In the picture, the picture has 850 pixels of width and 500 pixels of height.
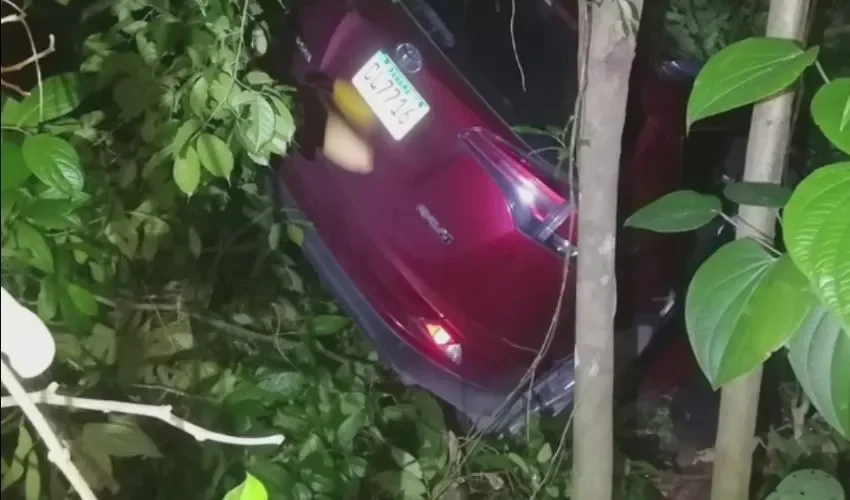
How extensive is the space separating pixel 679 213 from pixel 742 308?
8.0 inches

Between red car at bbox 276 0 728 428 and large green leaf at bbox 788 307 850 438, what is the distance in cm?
55

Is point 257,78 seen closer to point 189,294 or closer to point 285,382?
point 189,294

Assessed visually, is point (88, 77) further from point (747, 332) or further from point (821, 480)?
point (821, 480)

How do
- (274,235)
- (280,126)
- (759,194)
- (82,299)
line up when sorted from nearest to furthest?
(82,299)
(759,194)
(280,126)
(274,235)

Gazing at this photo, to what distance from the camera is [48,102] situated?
641mm

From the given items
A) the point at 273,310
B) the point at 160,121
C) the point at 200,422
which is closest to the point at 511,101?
the point at 273,310

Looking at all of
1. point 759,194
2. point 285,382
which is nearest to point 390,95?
point 285,382

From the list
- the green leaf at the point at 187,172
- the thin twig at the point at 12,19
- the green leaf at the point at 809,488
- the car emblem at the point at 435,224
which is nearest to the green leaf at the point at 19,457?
the thin twig at the point at 12,19

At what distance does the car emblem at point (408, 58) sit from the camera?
1485 mm

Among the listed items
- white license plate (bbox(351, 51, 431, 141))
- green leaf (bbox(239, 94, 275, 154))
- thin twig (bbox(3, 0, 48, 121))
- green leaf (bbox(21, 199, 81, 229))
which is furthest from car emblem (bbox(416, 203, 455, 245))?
thin twig (bbox(3, 0, 48, 121))

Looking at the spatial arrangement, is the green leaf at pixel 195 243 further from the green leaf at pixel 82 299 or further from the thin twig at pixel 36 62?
the thin twig at pixel 36 62

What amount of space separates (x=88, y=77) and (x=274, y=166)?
0.60 metres

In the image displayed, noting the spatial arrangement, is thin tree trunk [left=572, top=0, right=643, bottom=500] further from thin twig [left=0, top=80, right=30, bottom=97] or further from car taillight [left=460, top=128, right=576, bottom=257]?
thin twig [left=0, top=80, right=30, bottom=97]

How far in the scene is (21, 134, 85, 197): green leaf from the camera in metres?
0.60
